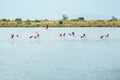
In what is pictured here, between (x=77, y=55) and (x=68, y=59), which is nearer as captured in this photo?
(x=68, y=59)

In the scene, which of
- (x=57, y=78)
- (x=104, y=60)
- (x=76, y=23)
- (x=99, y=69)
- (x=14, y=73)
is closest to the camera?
(x=57, y=78)

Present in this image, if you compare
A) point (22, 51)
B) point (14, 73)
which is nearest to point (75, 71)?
point (14, 73)

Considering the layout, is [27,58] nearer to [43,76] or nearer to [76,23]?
[43,76]

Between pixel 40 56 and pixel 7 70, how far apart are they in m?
5.84

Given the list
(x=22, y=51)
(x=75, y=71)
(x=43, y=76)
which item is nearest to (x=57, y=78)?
(x=43, y=76)

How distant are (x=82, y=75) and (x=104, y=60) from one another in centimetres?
516

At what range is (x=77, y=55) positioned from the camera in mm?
24062

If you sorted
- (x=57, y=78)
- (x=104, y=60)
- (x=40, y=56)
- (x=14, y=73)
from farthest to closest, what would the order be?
1. (x=40, y=56)
2. (x=104, y=60)
3. (x=14, y=73)
4. (x=57, y=78)

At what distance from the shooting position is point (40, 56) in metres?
23.5

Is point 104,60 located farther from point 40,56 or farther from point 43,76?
point 43,76

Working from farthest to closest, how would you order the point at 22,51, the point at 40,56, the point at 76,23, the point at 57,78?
the point at 76,23 < the point at 22,51 < the point at 40,56 < the point at 57,78

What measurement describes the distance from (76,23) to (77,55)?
53500mm

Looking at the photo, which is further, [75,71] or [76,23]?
[76,23]

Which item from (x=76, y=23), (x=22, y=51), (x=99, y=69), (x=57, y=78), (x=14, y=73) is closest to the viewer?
(x=57, y=78)
